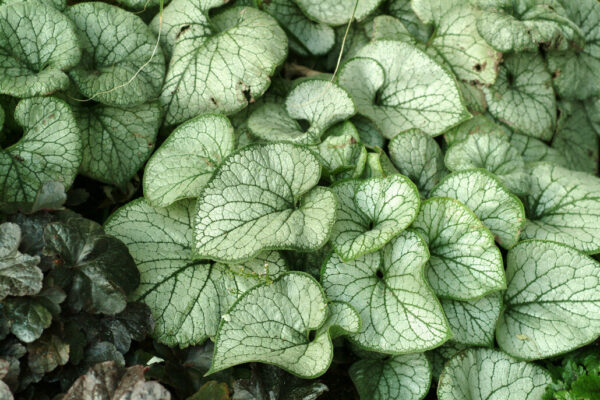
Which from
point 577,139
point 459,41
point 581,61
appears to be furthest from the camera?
point 577,139

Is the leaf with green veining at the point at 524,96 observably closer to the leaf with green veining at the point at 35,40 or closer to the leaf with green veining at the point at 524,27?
the leaf with green veining at the point at 524,27

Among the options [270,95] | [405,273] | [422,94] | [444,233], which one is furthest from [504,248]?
[270,95]

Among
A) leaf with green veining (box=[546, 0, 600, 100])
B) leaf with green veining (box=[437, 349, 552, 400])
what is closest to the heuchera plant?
leaf with green veining (box=[437, 349, 552, 400])

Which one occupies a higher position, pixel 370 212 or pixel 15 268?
pixel 15 268

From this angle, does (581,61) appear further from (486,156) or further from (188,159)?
(188,159)

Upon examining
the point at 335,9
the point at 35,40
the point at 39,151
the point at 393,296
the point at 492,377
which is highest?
the point at 35,40

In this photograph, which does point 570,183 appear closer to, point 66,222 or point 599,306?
point 599,306

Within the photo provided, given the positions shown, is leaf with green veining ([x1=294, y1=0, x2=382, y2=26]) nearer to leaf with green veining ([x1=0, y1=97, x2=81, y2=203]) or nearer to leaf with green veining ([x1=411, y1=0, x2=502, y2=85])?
leaf with green veining ([x1=411, y1=0, x2=502, y2=85])

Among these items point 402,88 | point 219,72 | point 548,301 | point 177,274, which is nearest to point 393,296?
point 548,301
